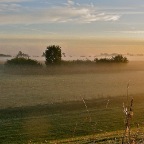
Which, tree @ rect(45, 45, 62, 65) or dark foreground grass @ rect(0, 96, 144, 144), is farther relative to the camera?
tree @ rect(45, 45, 62, 65)

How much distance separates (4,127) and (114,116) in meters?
7.30

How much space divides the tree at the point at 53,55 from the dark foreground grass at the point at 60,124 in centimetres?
4468

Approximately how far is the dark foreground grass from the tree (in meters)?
44.7

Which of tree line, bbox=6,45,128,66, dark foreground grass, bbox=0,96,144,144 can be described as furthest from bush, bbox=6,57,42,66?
dark foreground grass, bbox=0,96,144,144

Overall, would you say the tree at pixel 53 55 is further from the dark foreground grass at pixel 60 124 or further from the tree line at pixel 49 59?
the dark foreground grass at pixel 60 124

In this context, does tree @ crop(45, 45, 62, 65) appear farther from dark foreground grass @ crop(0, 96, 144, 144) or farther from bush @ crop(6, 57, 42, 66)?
dark foreground grass @ crop(0, 96, 144, 144)

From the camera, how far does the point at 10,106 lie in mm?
31094

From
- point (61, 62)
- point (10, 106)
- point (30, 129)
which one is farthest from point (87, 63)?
point (30, 129)

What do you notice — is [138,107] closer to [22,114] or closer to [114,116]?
[114,116]

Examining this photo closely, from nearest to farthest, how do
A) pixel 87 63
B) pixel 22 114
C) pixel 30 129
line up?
pixel 30 129, pixel 22 114, pixel 87 63

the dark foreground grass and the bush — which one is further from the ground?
the bush

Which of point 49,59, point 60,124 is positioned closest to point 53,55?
point 49,59

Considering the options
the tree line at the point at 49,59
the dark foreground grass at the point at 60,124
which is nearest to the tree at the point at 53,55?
the tree line at the point at 49,59

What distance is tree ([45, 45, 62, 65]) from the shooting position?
252ft
